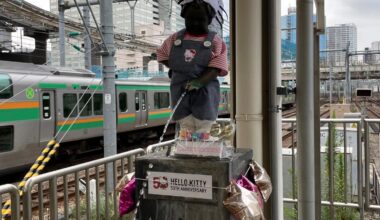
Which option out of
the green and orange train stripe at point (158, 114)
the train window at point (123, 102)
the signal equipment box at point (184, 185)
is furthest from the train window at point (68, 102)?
the signal equipment box at point (184, 185)

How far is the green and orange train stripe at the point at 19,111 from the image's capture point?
911cm

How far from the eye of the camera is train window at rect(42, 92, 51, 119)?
34.3 feet

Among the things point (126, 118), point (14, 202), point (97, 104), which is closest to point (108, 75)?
point (14, 202)

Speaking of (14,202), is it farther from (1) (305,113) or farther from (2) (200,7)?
(1) (305,113)

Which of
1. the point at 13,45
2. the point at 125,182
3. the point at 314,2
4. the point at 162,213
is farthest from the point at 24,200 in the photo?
the point at 13,45

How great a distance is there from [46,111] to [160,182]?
30.2 feet

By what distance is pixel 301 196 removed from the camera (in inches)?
117

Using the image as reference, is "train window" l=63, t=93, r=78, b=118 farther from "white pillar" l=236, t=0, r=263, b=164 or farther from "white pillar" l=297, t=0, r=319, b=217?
"white pillar" l=297, t=0, r=319, b=217

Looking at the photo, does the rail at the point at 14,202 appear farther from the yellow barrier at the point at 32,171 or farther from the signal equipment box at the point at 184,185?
the signal equipment box at the point at 184,185

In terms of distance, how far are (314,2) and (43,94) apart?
8690mm

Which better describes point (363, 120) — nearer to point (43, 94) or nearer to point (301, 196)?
point (301, 196)

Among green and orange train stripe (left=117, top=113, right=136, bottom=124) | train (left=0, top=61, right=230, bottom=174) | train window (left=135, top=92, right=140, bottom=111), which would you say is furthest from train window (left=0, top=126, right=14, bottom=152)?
train window (left=135, top=92, right=140, bottom=111)

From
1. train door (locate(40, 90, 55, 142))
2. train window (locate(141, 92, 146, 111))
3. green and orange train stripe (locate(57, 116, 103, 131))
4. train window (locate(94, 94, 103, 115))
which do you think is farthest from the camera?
train window (locate(141, 92, 146, 111))

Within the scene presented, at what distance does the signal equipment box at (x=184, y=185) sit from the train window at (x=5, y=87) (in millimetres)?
7886
